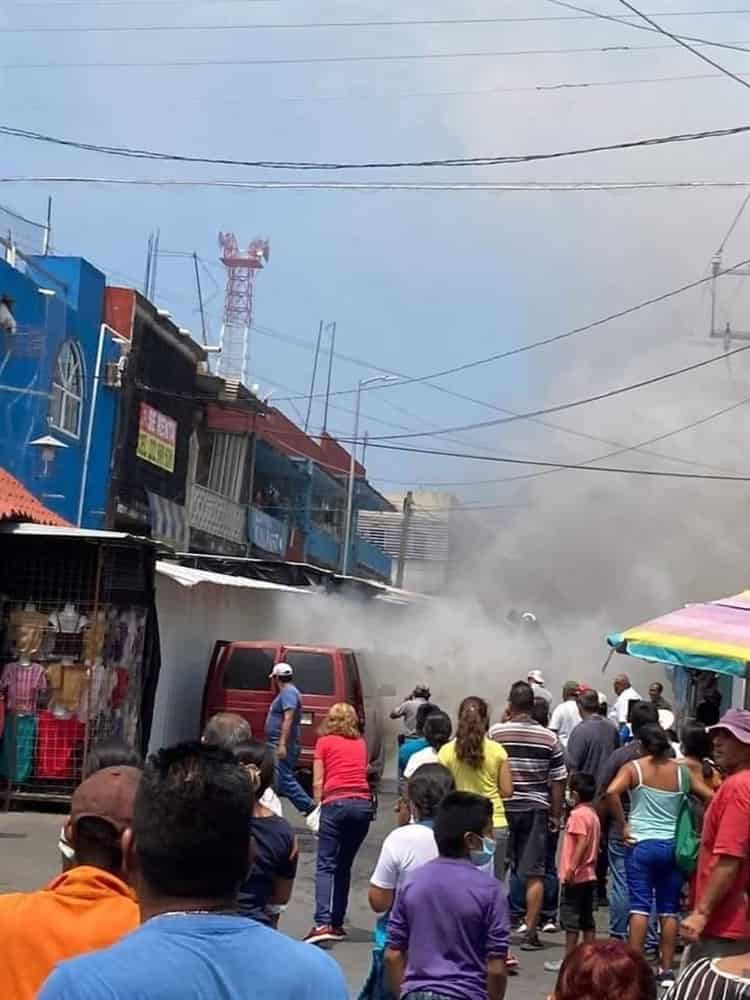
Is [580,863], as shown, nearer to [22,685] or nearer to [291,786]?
[291,786]

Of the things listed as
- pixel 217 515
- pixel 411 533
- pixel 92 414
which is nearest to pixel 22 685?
→ pixel 92 414

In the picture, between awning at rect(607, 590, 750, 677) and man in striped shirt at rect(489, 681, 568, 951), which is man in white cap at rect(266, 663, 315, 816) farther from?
awning at rect(607, 590, 750, 677)

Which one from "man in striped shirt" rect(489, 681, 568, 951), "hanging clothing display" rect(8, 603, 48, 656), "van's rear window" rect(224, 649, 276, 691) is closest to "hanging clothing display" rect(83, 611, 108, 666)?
"hanging clothing display" rect(8, 603, 48, 656)

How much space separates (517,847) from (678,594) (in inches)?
1203

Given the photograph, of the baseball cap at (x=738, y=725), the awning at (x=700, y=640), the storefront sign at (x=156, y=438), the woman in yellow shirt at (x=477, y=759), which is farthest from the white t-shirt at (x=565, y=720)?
the storefront sign at (x=156, y=438)

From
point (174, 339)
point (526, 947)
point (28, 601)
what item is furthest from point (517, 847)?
point (174, 339)

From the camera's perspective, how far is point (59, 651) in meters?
15.4

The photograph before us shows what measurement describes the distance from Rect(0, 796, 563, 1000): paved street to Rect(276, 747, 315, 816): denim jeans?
0.63 meters

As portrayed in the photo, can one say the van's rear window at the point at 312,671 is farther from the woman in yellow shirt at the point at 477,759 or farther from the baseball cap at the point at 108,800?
the baseball cap at the point at 108,800

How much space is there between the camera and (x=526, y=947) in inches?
400

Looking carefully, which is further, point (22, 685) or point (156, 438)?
point (156, 438)

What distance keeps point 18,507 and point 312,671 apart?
4180mm

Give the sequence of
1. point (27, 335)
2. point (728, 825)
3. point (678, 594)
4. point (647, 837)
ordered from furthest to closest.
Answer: point (678, 594), point (27, 335), point (647, 837), point (728, 825)

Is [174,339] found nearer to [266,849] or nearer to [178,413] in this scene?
[178,413]
